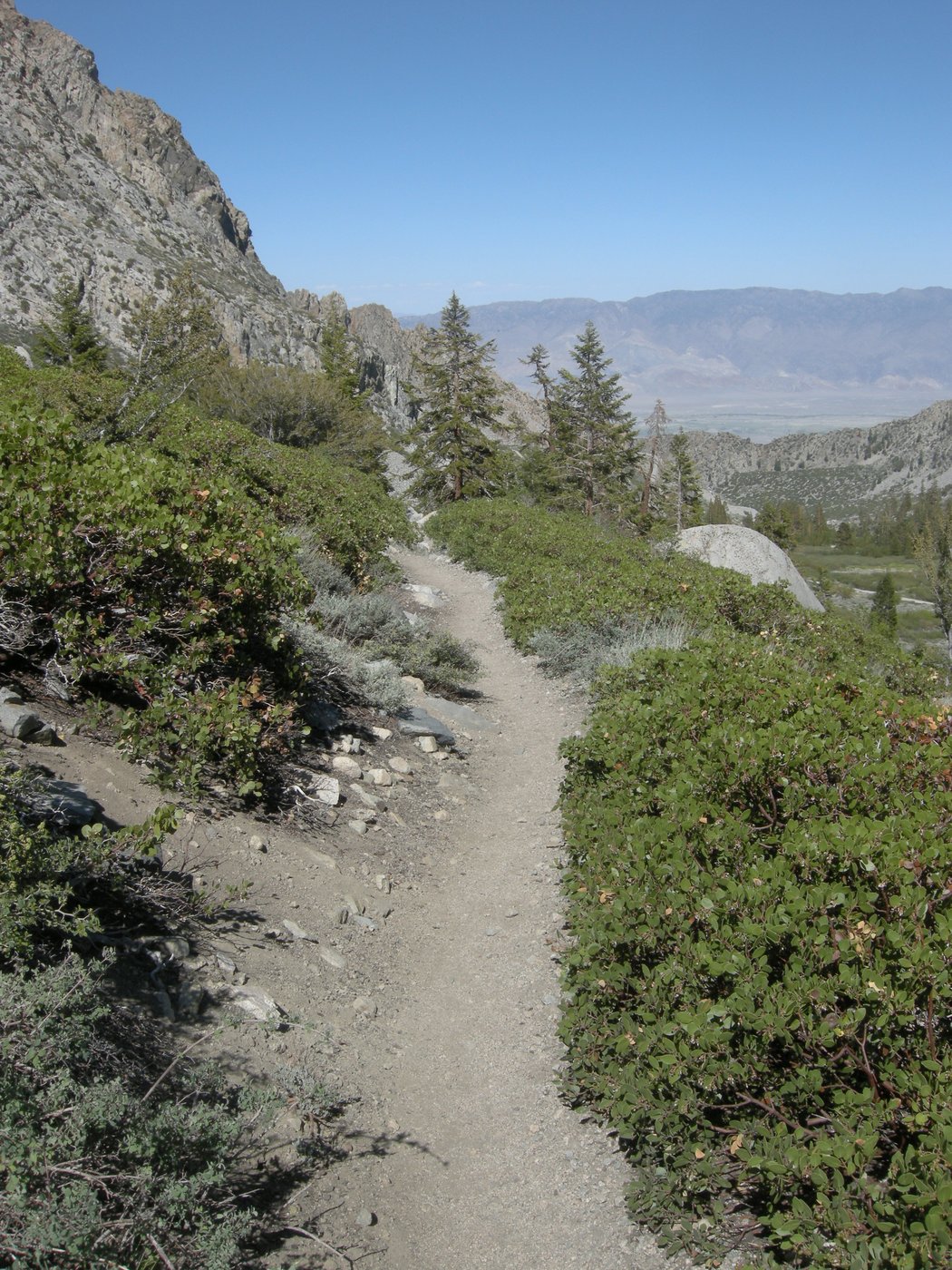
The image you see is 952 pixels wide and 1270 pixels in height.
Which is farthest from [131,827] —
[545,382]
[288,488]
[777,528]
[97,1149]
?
A: [777,528]

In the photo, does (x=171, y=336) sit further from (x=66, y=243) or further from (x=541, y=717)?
(x=66, y=243)

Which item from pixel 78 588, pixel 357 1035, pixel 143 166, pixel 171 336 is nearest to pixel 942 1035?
pixel 357 1035

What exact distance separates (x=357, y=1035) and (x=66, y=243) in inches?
2848

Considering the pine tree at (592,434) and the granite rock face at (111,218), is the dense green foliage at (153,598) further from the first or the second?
the granite rock face at (111,218)

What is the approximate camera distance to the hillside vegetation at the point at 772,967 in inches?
93.0

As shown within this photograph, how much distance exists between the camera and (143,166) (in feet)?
296

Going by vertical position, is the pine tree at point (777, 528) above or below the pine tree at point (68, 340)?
below

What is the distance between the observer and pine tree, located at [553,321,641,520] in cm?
3422

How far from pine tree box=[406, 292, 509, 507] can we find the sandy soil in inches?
853

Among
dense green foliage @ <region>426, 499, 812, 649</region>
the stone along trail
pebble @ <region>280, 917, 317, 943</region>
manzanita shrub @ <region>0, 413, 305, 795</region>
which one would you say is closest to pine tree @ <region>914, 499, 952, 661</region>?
dense green foliage @ <region>426, 499, 812, 649</region>

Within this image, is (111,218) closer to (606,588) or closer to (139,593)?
(606,588)

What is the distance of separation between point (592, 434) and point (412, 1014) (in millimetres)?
33257

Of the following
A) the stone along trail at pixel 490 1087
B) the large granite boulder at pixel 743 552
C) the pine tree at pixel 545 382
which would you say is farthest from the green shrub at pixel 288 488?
the pine tree at pixel 545 382

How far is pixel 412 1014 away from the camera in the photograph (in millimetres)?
4238
